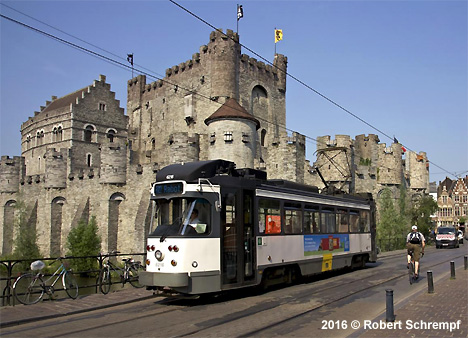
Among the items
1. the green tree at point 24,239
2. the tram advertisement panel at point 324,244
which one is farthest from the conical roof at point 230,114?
the tram advertisement panel at point 324,244

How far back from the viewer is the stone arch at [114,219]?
115ft

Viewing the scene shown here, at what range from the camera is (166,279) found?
908 centimetres

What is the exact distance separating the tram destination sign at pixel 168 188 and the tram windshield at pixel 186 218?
195 mm

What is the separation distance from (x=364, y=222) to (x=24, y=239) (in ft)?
105

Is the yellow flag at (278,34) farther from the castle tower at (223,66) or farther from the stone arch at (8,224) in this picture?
the stone arch at (8,224)

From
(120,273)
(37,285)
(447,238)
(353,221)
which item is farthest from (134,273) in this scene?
(447,238)

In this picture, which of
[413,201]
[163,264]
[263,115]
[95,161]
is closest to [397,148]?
[413,201]

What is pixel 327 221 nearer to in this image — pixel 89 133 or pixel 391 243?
pixel 391 243

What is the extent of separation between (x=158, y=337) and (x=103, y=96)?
2071 inches

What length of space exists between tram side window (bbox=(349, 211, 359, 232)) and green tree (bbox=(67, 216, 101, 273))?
22452 mm

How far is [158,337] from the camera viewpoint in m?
6.77

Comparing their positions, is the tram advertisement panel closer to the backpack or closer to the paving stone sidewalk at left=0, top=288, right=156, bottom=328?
the backpack

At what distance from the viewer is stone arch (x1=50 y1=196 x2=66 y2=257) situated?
128ft

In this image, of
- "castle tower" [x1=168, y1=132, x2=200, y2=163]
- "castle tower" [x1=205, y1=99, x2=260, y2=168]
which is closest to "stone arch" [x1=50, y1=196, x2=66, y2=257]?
"castle tower" [x1=168, y1=132, x2=200, y2=163]
